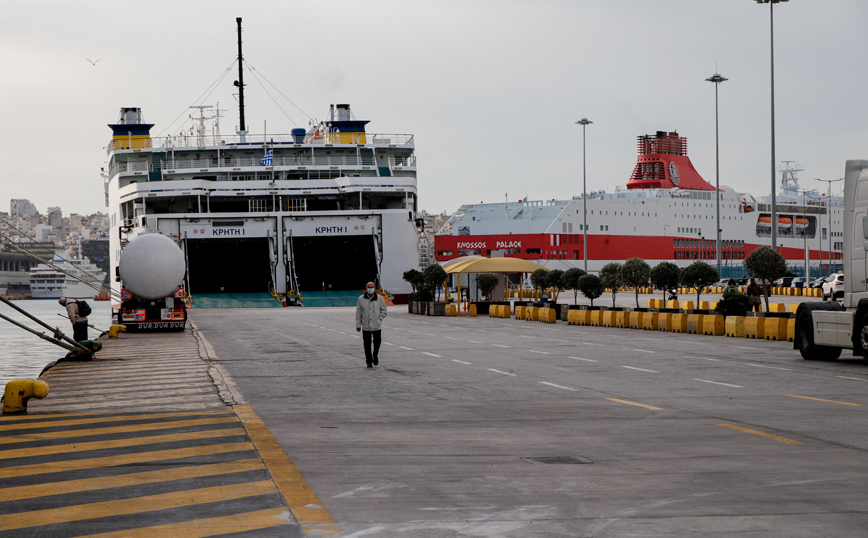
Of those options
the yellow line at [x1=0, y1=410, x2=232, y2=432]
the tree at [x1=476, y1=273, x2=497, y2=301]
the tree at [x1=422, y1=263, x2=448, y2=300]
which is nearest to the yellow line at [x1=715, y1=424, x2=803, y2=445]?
the yellow line at [x1=0, y1=410, x2=232, y2=432]

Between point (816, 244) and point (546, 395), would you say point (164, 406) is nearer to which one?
point (546, 395)

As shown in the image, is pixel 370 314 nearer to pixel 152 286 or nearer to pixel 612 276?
pixel 152 286

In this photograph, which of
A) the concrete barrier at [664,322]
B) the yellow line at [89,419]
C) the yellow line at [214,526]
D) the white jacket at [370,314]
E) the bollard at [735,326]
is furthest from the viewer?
the concrete barrier at [664,322]

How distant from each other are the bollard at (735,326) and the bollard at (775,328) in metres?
1.14

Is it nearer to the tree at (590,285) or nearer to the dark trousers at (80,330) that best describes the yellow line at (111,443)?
the dark trousers at (80,330)

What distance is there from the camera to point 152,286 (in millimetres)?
31750

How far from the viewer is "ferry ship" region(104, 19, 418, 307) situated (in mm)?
62688

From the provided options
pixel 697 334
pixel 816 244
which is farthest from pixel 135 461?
pixel 816 244

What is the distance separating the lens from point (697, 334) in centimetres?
2988

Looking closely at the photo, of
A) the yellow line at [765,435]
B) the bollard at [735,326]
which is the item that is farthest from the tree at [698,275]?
the yellow line at [765,435]

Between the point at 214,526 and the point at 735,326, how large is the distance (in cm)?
2426

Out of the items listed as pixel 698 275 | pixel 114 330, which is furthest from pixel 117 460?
pixel 698 275

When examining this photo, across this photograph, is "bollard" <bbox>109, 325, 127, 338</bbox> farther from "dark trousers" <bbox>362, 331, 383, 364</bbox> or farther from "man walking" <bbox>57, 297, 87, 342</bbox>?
"dark trousers" <bbox>362, 331, 383, 364</bbox>

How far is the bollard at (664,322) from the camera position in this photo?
104 ft
